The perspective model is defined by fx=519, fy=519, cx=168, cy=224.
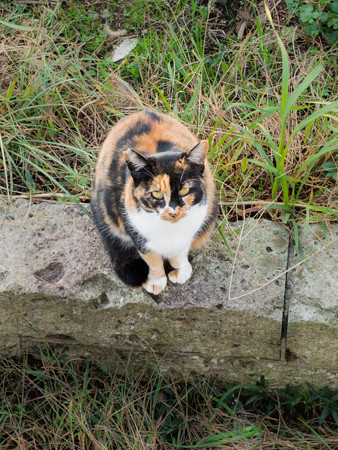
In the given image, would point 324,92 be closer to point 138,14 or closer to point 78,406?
point 138,14

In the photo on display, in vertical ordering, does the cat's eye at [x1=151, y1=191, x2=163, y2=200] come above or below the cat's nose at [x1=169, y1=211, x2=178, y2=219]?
above

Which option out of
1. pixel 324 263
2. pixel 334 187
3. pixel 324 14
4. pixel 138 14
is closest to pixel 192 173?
pixel 324 263

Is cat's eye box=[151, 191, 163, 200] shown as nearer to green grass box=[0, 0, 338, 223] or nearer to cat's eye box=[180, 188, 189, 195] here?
cat's eye box=[180, 188, 189, 195]

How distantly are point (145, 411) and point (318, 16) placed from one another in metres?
2.18

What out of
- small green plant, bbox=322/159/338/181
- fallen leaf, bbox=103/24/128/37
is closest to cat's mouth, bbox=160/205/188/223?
small green plant, bbox=322/159/338/181

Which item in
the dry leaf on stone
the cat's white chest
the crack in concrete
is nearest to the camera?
the cat's white chest

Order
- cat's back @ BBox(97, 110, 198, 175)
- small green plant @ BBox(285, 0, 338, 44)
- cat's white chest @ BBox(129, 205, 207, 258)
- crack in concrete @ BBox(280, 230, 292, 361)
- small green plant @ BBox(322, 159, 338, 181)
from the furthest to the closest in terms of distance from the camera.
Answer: small green plant @ BBox(285, 0, 338, 44)
small green plant @ BBox(322, 159, 338, 181)
crack in concrete @ BBox(280, 230, 292, 361)
cat's back @ BBox(97, 110, 198, 175)
cat's white chest @ BBox(129, 205, 207, 258)

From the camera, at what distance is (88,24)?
3166mm

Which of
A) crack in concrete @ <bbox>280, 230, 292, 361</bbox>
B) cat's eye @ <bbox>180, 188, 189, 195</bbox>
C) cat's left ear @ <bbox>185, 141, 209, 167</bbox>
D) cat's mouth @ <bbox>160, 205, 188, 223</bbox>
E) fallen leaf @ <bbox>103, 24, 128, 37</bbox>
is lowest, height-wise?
crack in concrete @ <bbox>280, 230, 292, 361</bbox>

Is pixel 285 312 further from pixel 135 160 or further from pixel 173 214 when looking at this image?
pixel 135 160

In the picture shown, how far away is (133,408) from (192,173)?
1.06m

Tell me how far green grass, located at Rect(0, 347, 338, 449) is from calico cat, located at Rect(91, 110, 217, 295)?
560 millimetres

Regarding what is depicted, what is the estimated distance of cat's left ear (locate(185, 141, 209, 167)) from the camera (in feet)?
5.59

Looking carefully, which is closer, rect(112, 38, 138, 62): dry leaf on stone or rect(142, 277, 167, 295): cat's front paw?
rect(142, 277, 167, 295): cat's front paw
